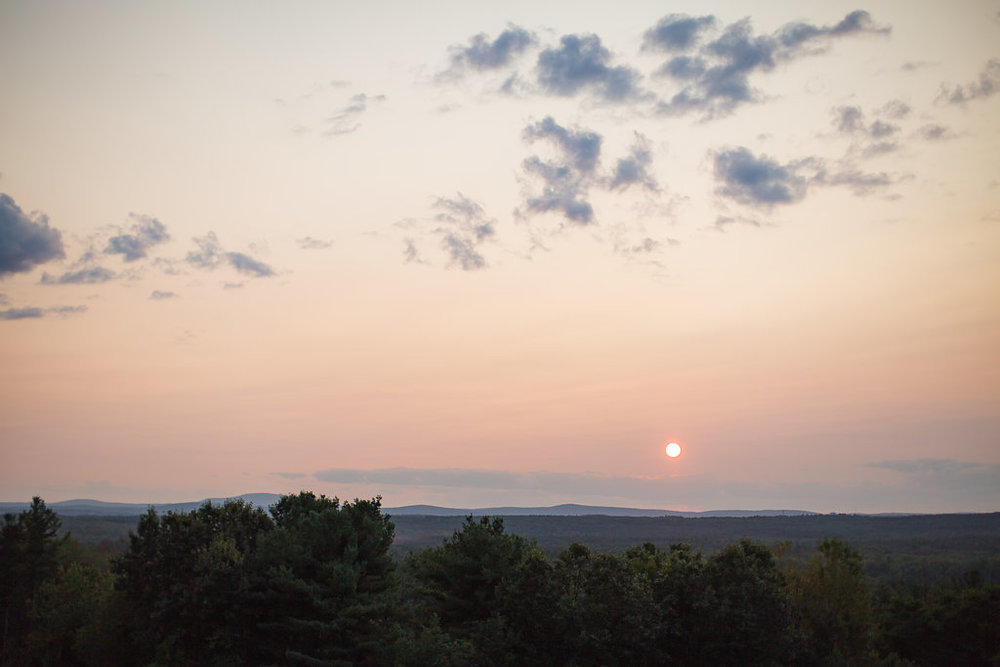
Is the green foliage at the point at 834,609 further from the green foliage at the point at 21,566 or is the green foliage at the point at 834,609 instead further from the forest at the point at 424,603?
the green foliage at the point at 21,566

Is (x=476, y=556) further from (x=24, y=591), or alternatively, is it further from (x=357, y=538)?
(x=24, y=591)

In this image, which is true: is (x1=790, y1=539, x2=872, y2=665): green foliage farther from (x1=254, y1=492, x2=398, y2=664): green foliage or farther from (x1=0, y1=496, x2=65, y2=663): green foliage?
(x1=0, y1=496, x2=65, y2=663): green foliage

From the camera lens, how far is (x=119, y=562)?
1929 inches

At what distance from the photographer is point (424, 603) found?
50312 mm

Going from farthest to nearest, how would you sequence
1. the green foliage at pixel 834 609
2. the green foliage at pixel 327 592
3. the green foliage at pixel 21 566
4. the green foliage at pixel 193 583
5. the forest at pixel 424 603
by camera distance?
the green foliage at pixel 21 566
the green foliage at pixel 834 609
the green foliage at pixel 193 583
the forest at pixel 424 603
the green foliage at pixel 327 592

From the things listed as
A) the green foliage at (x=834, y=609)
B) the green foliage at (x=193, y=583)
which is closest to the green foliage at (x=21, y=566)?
the green foliage at (x=193, y=583)

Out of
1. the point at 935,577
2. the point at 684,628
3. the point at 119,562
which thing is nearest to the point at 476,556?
the point at 684,628

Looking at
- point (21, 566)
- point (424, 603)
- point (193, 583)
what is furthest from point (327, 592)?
point (21, 566)

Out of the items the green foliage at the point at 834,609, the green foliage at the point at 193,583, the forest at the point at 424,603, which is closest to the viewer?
the forest at the point at 424,603

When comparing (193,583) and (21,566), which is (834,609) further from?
(21,566)

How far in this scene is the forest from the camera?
4138 cm

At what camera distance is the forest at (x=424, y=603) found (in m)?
41.4

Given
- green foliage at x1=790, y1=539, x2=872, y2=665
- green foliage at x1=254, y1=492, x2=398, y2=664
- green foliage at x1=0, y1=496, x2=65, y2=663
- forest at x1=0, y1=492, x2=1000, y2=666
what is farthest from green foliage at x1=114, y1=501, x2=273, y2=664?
Result: green foliage at x1=790, y1=539, x2=872, y2=665

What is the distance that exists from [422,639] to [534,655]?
286 inches
